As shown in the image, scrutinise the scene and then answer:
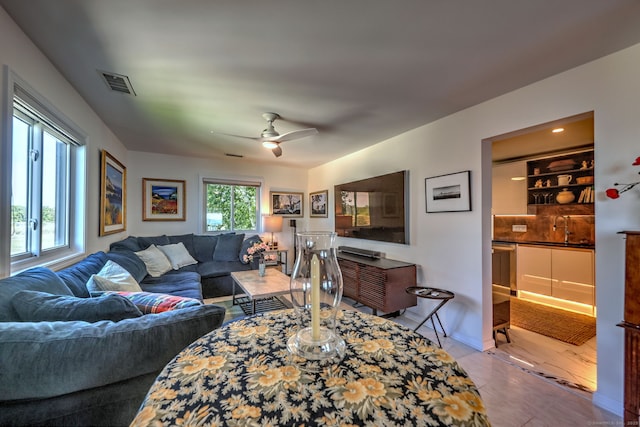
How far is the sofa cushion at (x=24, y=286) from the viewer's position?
1192mm

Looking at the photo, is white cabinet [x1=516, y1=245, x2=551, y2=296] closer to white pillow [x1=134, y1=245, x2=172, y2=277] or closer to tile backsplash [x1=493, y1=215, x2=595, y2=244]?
tile backsplash [x1=493, y1=215, x2=595, y2=244]

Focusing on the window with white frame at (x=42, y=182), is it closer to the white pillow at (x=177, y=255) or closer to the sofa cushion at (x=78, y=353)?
the sofa cushion at (x=78, y=353)

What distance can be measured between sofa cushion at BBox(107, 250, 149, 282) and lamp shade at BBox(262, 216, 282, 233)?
2.18 meters

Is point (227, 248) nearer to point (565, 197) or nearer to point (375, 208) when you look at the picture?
point (375, 208)

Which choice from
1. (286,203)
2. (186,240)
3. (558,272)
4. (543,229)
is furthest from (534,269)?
(186,240)

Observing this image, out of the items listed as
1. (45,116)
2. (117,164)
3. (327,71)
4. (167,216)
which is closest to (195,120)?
(45,116)

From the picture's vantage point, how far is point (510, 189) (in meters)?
4.40

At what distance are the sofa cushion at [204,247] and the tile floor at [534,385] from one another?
3.74 meters

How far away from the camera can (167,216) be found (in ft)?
15.4

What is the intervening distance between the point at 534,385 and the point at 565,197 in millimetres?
3118

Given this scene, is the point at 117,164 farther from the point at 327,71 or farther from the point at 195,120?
the point at 327,71

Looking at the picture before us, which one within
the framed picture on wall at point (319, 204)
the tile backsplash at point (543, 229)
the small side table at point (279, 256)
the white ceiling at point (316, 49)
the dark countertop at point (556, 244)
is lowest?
the small side table at point (279, 256)

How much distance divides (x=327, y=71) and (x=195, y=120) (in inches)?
69.0

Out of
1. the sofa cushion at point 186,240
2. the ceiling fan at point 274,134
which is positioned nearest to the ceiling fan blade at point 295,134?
the ceiling fan at point 274,134
